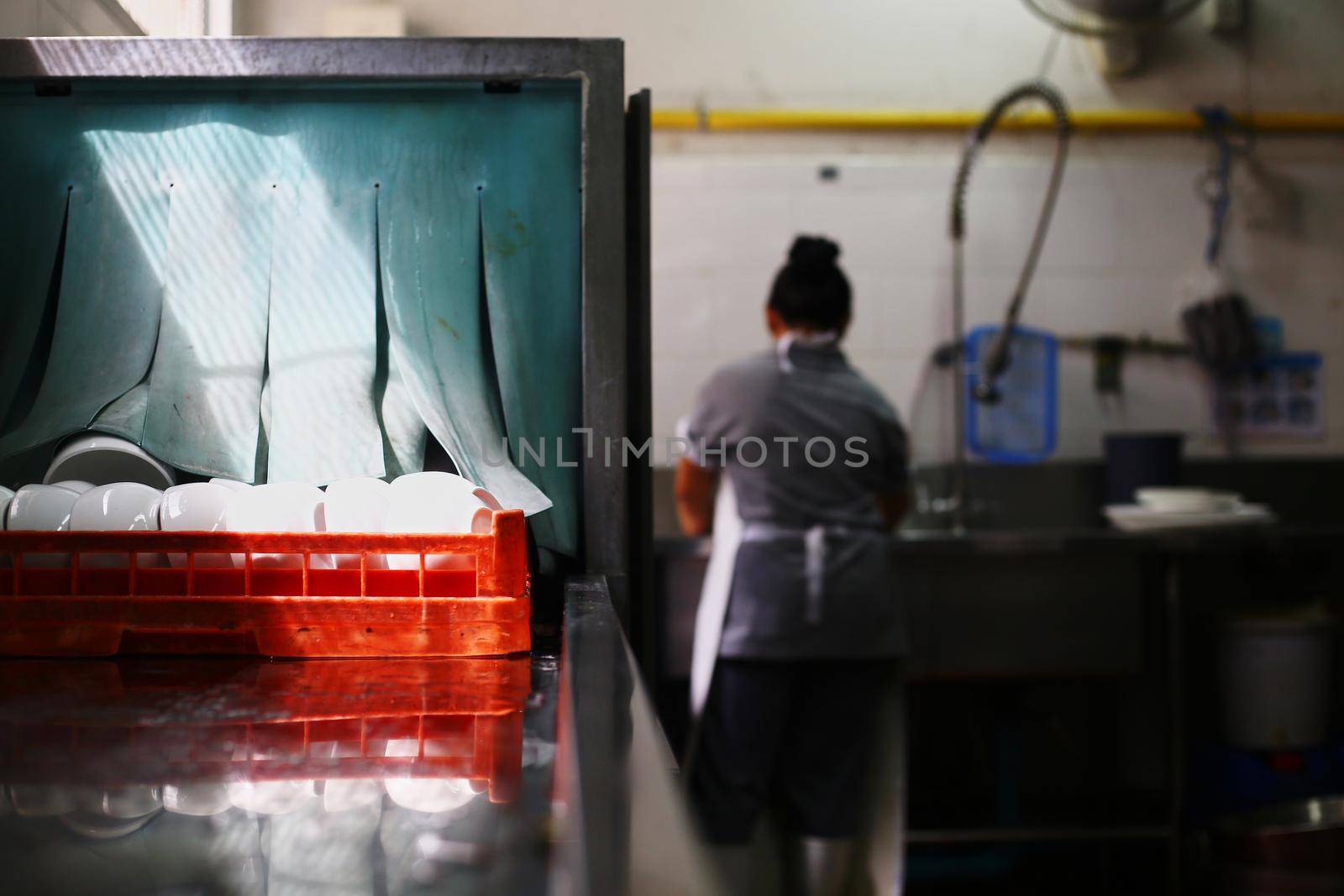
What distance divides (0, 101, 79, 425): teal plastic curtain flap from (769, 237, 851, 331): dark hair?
128 centimetres

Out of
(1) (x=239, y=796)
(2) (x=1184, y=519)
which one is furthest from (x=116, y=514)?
(2) (x=1184, y=519)

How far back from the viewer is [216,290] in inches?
45.4

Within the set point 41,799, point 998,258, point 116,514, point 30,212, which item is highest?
point 998,258

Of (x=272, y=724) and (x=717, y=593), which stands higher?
(x=272, y=724)

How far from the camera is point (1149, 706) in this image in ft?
9.12

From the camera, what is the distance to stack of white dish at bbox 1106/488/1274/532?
8.38ft

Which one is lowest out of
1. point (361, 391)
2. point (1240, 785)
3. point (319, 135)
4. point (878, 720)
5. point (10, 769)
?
point (1240, 785)

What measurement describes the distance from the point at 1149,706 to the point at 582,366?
2.28 meters

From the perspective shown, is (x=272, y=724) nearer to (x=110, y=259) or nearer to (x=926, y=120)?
(x=110, y=259)

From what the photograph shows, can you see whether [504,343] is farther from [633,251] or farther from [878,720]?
[878,720]

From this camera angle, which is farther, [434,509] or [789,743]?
[789,743]

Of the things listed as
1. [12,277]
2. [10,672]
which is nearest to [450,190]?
[12,277]

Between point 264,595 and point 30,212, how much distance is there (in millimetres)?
607

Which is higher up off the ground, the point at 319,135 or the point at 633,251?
the point at 319,135
